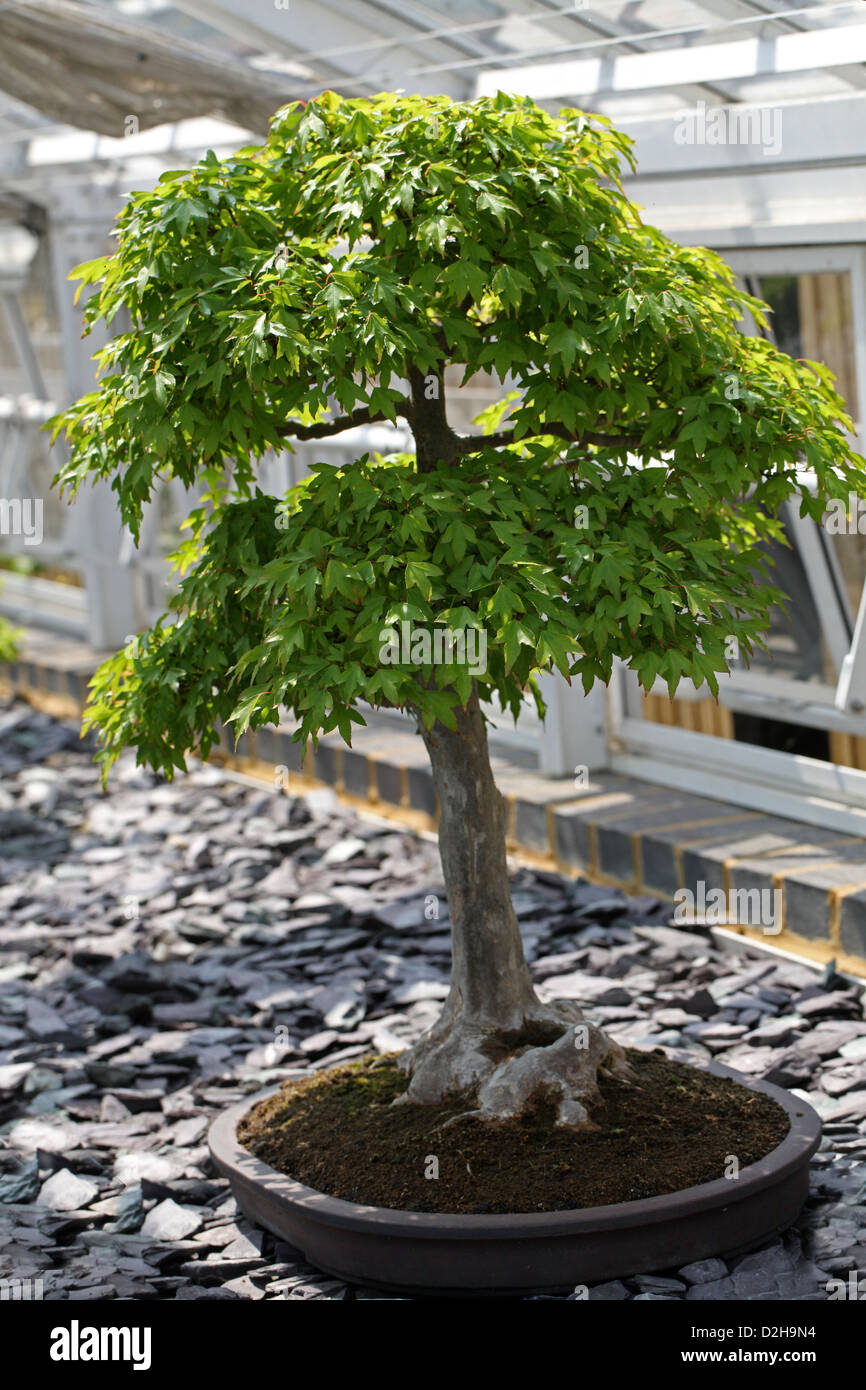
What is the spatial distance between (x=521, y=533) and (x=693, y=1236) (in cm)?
132

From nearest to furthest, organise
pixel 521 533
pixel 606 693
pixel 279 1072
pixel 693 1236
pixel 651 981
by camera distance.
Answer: pixel 521 533 → pixel 693 1236 → pixel 279 1072 → pixel 651 981 → pixel 606 693

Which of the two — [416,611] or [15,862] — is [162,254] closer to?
[416,611]

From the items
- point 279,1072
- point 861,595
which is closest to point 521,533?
point 279,1072

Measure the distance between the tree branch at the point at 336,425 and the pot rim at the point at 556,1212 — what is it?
1461 millimetres

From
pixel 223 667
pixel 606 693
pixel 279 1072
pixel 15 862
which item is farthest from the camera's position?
pixel 15 862

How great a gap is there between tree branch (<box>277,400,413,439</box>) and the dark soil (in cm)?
137

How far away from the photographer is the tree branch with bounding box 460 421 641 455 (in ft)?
9.86

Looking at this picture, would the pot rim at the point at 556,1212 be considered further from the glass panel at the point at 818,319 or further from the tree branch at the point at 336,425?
the glass panel at the point at 818,319

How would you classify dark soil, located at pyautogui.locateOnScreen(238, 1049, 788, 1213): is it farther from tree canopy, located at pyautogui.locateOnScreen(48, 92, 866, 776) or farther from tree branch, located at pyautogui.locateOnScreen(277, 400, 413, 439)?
tree branch, located at pyautogui.locateOnScreen(277, 400, 413, 439)

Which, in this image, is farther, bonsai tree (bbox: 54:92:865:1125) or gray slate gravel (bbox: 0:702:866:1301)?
gray slate gravel (bbox: 0:702:866:1301)

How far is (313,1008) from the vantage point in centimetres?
442

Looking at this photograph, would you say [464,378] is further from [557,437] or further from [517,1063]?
[517,1063]

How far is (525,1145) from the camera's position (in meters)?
3.01

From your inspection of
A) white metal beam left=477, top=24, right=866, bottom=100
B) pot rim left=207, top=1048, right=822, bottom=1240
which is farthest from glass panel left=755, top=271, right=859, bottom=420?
pot rim left=207, top=1048, right=822, bottom=1240
